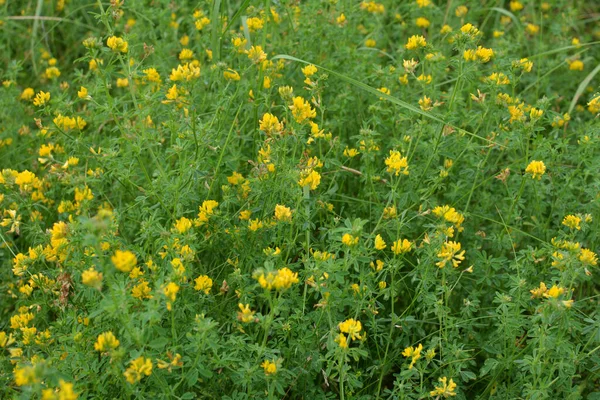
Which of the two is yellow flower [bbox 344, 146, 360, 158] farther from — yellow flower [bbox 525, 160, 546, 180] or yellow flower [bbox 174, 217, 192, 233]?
yellow flower [bbox 174, 217, 192, 233]

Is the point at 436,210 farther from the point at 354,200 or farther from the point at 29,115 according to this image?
the point at 29,115

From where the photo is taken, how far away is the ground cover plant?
2672 mm

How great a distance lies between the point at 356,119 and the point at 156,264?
1647 millimetres

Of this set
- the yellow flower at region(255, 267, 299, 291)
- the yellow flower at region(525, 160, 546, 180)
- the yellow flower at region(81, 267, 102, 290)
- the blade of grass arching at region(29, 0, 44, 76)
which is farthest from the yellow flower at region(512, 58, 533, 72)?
the blade of grass arching at region(29, 0, 44, 76)

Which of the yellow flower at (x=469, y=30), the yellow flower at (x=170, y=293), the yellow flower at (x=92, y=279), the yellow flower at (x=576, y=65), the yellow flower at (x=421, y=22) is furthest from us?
the yellow flower at (x=576, y=65)

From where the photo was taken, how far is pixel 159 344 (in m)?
2.45

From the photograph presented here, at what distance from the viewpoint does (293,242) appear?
2934 mm

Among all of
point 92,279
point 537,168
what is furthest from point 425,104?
point 92,279

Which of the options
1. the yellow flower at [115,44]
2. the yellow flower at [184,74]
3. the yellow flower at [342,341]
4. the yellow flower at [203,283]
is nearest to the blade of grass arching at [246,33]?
the yellow flower at [184,74]

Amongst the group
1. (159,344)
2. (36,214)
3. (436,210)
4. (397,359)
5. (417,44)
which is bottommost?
(397,359)

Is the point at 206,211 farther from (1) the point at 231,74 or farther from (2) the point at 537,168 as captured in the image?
(2) the point at 537,168

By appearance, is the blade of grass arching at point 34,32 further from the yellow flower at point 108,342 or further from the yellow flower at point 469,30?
the yellow flower at point 108,342

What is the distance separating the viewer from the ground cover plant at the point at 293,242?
105 inches

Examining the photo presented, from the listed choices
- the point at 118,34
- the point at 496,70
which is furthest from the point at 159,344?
the point at 118,34
